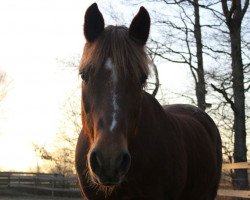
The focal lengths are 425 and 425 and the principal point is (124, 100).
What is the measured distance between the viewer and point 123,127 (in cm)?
291

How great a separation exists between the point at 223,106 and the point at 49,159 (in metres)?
23.0

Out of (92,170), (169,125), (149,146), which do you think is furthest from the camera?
(169,125)

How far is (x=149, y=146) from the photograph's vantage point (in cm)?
366

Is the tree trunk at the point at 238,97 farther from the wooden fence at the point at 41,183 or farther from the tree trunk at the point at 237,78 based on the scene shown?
the wooden fence at the point at 41,183

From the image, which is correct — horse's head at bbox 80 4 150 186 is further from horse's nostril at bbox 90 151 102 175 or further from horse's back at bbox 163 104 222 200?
horse's back at bbox 163 104 222 200

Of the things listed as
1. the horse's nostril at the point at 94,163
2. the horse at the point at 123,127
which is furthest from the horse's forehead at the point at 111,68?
the horse's nostril at the point at 94,163

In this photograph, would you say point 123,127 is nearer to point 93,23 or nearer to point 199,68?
point 93,23

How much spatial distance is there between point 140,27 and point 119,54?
474 millimetres

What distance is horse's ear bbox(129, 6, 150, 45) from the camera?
139 inches

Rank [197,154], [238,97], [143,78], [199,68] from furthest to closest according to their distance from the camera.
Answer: [199,68] → [238,97] → [197,154] → [143,78]

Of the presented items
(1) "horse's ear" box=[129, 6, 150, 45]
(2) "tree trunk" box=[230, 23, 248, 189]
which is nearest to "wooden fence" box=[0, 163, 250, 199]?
(2) "tree trunk" box=[230, 23, 248, 189]

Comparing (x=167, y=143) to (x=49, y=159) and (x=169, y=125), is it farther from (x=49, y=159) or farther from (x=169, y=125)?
(x=49, y=159)

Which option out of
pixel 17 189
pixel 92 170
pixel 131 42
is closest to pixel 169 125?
pixel 131 42

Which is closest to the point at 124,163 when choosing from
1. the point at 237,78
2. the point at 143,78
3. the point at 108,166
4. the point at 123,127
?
the point at 108,166
